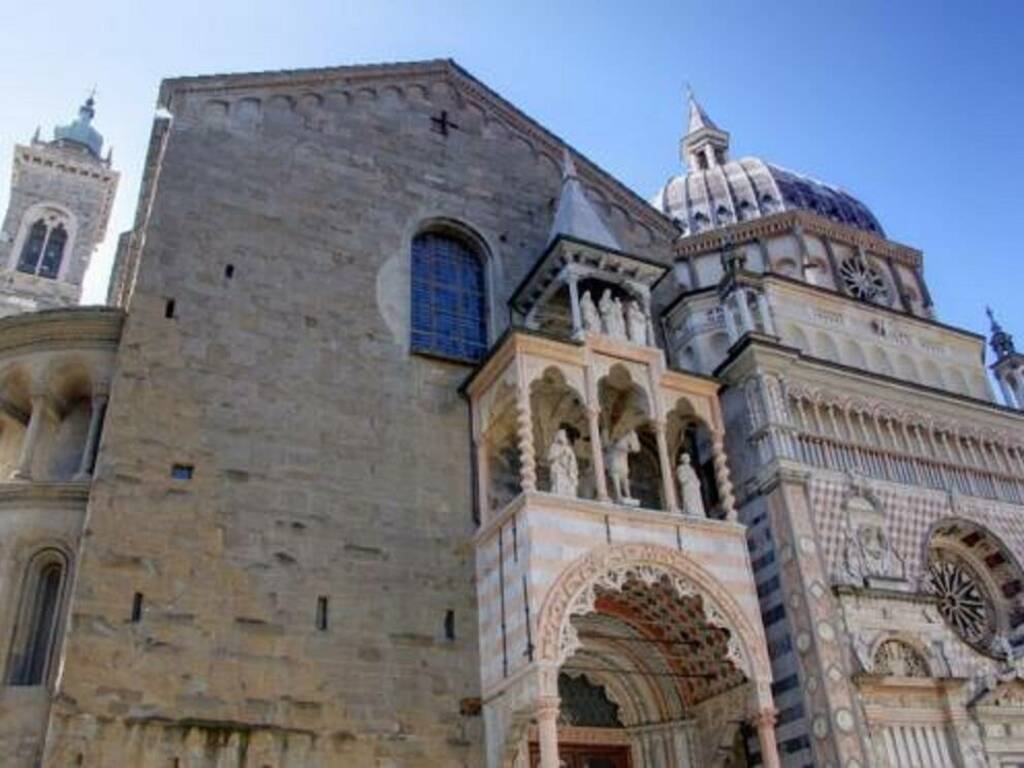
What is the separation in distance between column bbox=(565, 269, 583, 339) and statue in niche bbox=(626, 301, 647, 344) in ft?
3.00

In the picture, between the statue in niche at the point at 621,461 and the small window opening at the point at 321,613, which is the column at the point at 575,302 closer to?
the statue in niche at the point at 621,461

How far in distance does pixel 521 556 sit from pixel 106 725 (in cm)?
533

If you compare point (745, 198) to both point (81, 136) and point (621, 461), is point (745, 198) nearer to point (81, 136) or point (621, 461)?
point (621, 461)

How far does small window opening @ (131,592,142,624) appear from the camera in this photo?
38.2ft

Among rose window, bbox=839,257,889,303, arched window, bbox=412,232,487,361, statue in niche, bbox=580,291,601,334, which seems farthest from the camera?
rose window, bbox=839,257,889,303

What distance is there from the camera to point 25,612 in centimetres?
1202

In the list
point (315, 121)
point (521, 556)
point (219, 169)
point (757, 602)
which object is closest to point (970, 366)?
point (757, 602)

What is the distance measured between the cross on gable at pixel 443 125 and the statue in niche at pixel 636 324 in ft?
19.5

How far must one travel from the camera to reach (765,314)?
690 inches

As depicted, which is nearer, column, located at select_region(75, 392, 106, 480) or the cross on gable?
column, located at select_region(75, 392, 106, 480)

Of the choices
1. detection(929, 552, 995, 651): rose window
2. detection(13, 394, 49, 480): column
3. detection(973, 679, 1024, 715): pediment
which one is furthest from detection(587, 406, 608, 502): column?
detection(13, 394, 49, 480): column

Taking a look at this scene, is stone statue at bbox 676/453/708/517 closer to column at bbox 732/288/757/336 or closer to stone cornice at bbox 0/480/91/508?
column at bbox 732/288/757/336

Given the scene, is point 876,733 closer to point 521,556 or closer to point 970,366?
point 521,556

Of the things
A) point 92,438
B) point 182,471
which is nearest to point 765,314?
point 182,471
